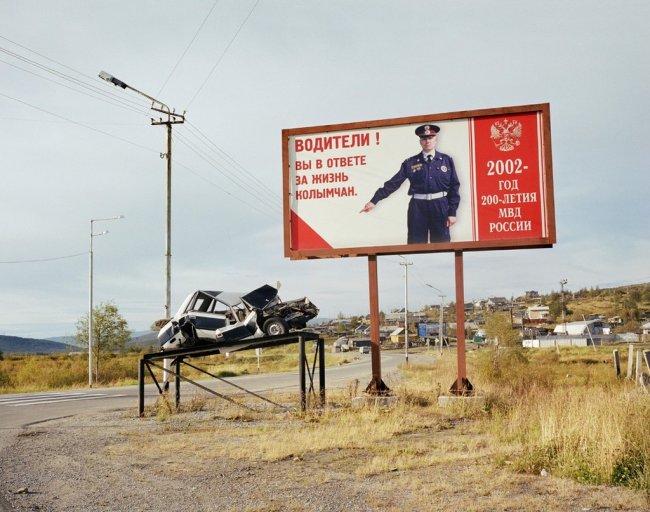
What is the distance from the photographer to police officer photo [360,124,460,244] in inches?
647

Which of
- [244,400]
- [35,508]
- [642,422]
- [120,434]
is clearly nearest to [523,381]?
[244,400]

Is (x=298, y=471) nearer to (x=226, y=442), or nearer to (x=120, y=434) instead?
(x=226, y=442)

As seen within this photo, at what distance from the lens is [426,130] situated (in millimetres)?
16812

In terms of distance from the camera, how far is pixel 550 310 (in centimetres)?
17025

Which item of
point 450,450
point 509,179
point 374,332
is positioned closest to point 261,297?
point 374,332

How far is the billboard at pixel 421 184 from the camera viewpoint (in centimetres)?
1605

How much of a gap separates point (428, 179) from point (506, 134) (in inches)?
90.5

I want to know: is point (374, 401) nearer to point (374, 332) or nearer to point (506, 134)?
point (374, 332)

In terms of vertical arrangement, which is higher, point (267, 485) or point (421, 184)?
point (421, 184)

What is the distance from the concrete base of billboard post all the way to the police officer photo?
4115 mm

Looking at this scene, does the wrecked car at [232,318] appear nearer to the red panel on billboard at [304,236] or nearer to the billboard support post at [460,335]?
the red panel on billboard at [304,236]

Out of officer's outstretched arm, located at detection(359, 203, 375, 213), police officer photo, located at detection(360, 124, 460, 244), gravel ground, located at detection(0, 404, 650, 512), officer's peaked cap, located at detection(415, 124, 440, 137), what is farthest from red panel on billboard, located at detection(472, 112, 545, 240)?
gravel ground, located at detection(0, 404, 650, 512)

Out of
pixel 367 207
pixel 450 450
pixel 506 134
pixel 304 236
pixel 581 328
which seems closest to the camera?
pixel 450 450

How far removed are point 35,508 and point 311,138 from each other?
12.3 meters
